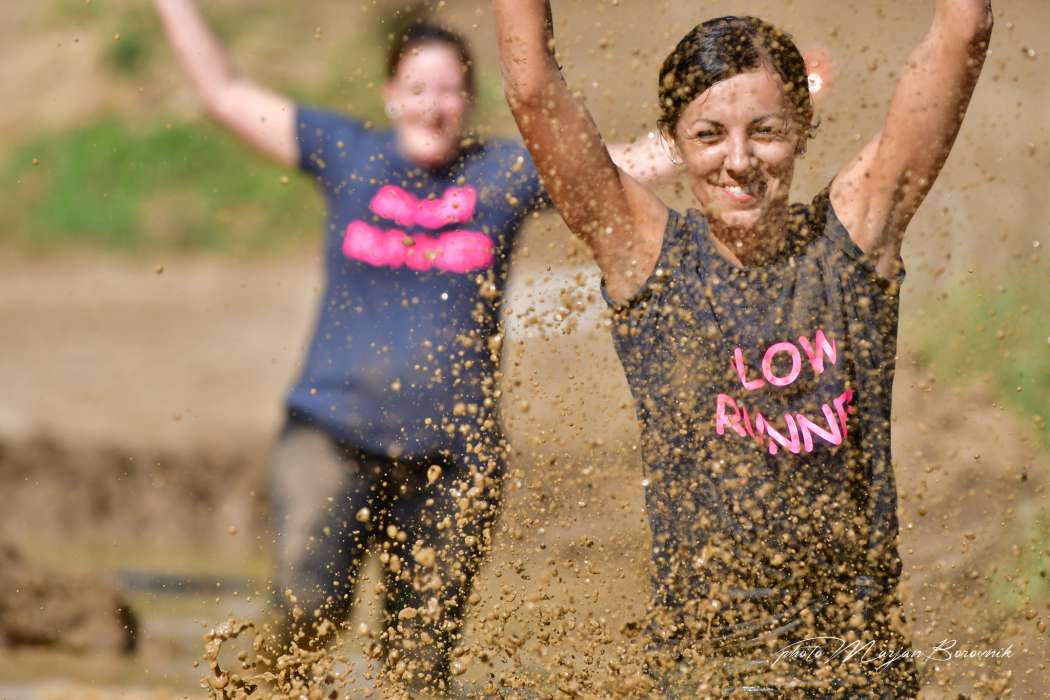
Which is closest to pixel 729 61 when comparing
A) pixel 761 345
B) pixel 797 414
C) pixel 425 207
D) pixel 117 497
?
pixel 761 345

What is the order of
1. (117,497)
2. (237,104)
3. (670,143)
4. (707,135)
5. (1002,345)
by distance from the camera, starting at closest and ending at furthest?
1. (707,135)
2. (670,143)
3. (237,104)
4. (1002,345)
5. (117,497)

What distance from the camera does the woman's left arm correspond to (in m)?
2.74

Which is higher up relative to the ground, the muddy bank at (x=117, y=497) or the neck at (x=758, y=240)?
the neck at (x=758, y=240)

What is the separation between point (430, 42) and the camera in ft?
13.0

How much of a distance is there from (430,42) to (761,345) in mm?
1547

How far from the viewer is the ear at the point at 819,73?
10.4ft

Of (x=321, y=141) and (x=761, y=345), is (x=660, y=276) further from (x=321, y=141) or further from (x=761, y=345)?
(x=321, y=141)

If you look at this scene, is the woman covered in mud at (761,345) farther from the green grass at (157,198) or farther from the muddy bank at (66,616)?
the green grass at (157,198)

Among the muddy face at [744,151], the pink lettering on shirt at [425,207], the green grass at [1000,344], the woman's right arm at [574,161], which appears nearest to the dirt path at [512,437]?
the green grass at [1000,344]

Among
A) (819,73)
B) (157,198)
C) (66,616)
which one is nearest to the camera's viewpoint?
(819,73)

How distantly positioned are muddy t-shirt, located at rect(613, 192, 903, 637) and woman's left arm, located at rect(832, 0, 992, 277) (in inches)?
2.1

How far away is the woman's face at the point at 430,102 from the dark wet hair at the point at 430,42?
10mm

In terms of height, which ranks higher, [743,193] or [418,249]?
[418,249]

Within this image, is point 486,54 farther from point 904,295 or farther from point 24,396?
point 904,295
